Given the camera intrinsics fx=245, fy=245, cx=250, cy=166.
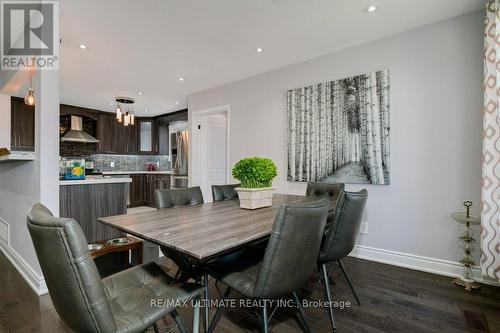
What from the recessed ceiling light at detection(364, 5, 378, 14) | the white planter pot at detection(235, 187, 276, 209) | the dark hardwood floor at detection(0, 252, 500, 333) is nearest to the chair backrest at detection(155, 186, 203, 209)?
the white planter pot at detection(235, 187, 276, 209)

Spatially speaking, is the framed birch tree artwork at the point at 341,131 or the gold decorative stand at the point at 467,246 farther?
the framed birch tree artwork at the point at 341,131

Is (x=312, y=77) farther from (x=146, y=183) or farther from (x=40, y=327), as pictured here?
(x=146, y=183)

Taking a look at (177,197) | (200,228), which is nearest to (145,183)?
(177,197)

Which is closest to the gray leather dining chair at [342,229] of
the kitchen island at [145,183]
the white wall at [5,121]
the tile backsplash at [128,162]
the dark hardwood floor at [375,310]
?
the dark hardwood floor at [375,310]

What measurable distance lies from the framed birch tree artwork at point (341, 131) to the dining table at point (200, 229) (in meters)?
1.55

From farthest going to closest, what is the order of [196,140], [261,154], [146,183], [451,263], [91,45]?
1. [146,183]
2. [196,140]
3. [261,154]
4. [91,45]
5. [451,263]

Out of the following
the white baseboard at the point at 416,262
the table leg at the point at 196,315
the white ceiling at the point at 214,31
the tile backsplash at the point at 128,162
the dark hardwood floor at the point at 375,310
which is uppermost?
the white ceiling at the point at 214,31

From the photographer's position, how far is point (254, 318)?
173 centimetres

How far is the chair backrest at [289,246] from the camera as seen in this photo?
111 centimetres

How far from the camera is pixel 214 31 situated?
263cm

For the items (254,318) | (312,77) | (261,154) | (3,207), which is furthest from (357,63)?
(3,207)

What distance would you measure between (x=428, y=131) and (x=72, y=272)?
10.1 ft

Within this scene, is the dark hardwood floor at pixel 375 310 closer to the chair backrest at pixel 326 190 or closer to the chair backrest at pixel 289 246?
the chair backrest at pixel 289 246

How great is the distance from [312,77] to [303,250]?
9.01 feet
